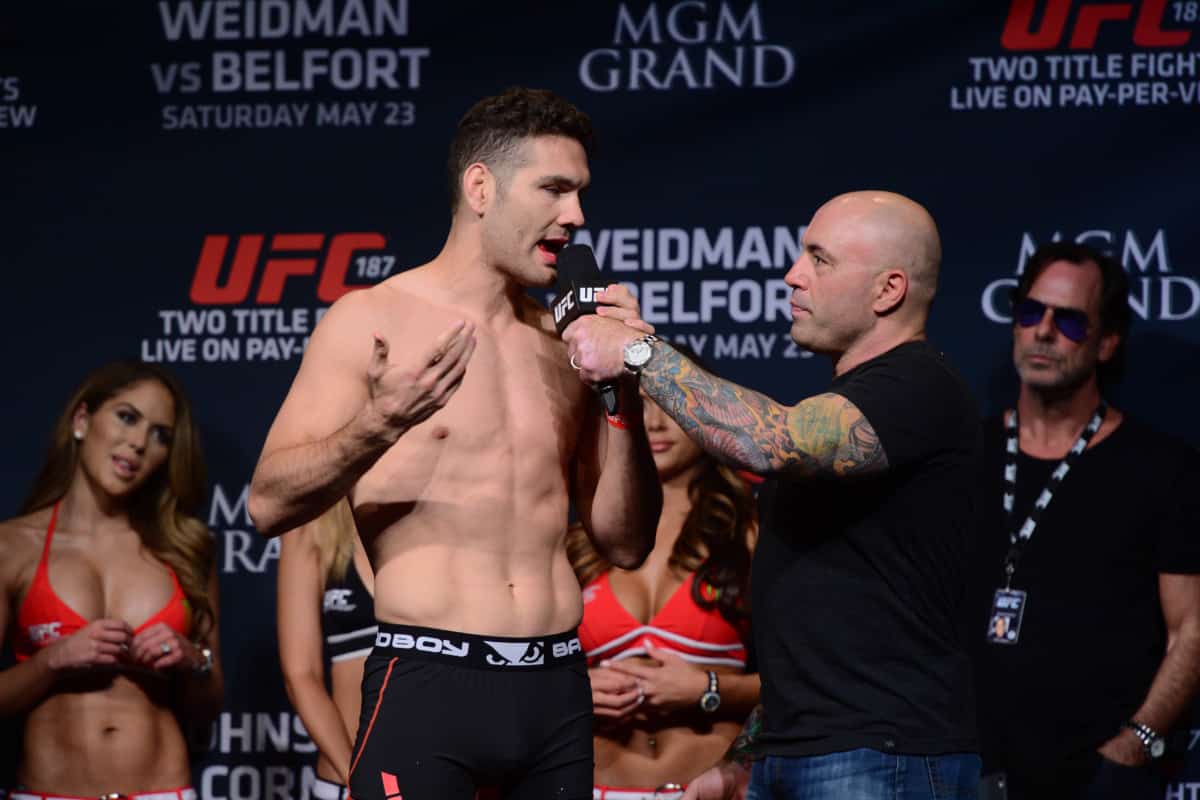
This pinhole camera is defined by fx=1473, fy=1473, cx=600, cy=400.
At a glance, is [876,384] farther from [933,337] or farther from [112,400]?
[112,400]

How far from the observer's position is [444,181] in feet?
13.8

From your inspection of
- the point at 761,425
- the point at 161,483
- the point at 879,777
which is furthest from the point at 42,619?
the point at 879,777

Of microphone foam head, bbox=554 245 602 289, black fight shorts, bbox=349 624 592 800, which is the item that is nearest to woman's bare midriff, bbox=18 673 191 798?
black fight shorts, bbox=349 624 592 800

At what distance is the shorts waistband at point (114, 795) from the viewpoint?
3.58 meters

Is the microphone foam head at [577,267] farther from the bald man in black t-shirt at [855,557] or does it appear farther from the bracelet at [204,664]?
the bracelet at [204,664]

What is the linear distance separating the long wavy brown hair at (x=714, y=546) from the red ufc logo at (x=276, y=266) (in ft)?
3.71

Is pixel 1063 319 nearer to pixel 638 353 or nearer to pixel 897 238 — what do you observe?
pixel 897 238

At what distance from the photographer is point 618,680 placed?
323cm

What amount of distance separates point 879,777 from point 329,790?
1.66 metres

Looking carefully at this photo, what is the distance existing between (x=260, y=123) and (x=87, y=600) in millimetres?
1452

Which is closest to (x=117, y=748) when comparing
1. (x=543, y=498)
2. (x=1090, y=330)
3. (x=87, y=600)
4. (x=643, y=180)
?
(x=87, y=600)

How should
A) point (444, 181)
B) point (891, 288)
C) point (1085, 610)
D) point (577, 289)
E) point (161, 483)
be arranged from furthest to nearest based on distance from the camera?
1. point (444, 181)
2. point (161, 483)
3. point (1085, 610)
4. point (891, 288)
5. point (577, 289)

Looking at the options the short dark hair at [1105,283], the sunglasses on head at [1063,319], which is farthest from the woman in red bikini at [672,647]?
the short dark hair at [1105,283]

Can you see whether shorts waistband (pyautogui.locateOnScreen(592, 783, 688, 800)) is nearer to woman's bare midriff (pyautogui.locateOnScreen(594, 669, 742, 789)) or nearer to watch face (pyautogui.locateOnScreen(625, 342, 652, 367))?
woman's bare midriff (pyautogui.locateOnScreen(594, 669, 742, 789))
